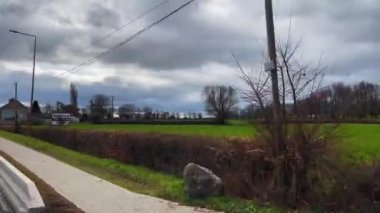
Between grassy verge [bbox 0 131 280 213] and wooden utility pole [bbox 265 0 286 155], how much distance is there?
49.6 inches

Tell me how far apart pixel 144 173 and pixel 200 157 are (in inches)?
148

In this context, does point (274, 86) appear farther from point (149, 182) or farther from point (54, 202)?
point (149, 182)

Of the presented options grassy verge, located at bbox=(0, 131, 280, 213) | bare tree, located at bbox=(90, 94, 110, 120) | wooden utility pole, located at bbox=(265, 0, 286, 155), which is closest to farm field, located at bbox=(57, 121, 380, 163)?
wooden utility pole, located at bbox=(265, 0, 286, 155)

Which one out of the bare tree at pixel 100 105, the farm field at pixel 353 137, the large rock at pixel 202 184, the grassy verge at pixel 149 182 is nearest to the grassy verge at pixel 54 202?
the grassy verge at pixel 149 182

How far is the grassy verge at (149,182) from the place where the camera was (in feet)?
36.9

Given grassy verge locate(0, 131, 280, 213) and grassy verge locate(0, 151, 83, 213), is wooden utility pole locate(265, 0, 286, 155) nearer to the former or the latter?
grassy verge locate(0, 131, 280, 213)

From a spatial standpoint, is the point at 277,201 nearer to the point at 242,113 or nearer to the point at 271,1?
the point at 242,113

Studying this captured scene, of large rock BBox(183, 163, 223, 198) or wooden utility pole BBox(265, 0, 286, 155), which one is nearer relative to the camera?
wooden utility pole BBox(265, 0, 286, 155)

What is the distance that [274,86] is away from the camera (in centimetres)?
1135

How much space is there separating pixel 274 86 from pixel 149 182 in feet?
21.5

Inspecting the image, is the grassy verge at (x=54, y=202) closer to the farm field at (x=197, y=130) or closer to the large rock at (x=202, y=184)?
the large rock at (x=202, y=184)

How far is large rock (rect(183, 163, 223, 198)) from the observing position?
12.5 m

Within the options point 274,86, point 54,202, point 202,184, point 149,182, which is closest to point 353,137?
point 274,86

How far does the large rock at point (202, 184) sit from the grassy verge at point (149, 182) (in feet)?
0.77
